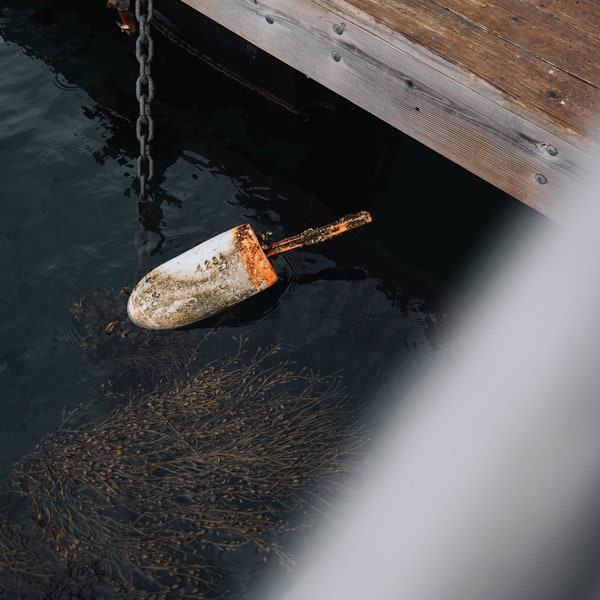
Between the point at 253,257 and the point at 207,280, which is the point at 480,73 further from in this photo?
the point at 207,280

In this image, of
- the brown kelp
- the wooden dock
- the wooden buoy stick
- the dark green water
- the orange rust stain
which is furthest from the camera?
the dark green water

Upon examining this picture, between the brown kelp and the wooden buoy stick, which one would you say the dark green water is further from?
the wooden buoy stick

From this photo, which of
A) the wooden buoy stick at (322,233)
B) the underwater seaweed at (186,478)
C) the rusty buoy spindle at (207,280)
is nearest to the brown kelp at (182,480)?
the underwater seaweed at (186,478)

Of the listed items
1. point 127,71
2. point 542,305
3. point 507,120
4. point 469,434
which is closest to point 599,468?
point 469,434

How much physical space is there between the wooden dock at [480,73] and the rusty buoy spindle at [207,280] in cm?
117

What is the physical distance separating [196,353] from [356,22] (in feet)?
8.60

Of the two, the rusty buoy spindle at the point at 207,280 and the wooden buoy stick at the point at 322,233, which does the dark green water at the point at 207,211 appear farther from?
the wooden buoy stick at the point at 322,233

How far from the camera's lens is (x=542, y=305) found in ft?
17.7

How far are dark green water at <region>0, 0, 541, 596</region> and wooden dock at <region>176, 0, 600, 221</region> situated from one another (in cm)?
175

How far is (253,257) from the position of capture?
4688 mm

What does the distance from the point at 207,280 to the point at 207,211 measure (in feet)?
4.12

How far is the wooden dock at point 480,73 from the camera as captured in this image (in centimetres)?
344

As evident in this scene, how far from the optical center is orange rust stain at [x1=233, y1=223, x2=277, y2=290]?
15.4ft

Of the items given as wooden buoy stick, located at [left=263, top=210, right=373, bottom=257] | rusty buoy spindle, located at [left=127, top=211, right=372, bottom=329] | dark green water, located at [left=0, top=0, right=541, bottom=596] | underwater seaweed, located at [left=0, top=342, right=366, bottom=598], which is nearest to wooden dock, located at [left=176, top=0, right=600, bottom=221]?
wooden buoy stick, located at [left=263, top=210, right=373, bottom=257]
